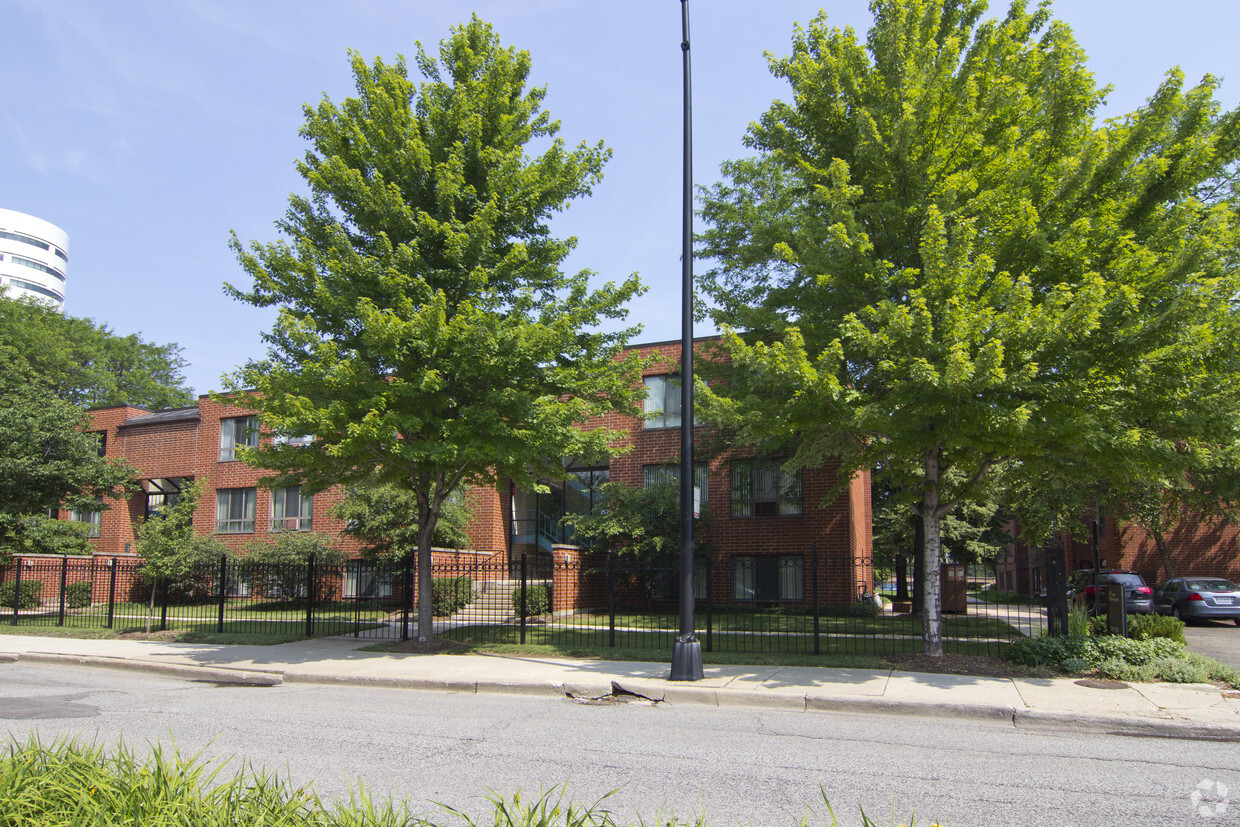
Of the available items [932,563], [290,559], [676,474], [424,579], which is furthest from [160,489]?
[932,563]

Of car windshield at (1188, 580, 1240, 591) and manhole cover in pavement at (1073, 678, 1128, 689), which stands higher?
car windshield at (1188, 580, 1240, 591)

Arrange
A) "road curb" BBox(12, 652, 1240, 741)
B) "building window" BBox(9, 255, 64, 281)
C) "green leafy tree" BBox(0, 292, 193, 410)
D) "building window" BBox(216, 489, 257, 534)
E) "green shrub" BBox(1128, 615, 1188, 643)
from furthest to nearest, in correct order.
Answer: "building window" BBox(9, 255, 64, 281)
"green leafy tree" BBox(0, 292, 193, 410)
"building window" BBox(216, 489, 257, 534)
"green shrub" BBox(1128, 615, 1188, 643)
"road curb" BBox(12, 652, 1240, 741)

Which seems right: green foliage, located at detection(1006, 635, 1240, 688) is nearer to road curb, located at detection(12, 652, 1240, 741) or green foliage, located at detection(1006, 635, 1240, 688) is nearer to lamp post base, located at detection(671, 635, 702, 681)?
road curb, located at detection(12, 652, 1240, 741)

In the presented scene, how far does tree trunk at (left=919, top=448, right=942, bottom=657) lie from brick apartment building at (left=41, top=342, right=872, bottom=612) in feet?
13.4

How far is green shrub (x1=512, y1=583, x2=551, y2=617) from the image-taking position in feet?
65.7

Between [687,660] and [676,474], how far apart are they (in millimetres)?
15193

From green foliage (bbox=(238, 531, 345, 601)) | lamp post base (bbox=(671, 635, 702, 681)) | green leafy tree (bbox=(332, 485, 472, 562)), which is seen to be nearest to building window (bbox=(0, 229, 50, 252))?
green foliage (bbox=(238, 531, 345, 601))

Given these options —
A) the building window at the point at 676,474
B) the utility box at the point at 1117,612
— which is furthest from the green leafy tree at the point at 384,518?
the utility box at the point at 1117,612

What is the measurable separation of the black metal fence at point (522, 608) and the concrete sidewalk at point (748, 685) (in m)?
2.00

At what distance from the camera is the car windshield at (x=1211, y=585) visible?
22.1 meters

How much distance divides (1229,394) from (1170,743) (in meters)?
5.04

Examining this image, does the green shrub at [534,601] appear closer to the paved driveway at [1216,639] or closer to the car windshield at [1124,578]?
the paved driveway at [1216,639]

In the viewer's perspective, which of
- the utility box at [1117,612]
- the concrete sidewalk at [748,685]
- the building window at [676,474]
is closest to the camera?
the concrete sidewalk at [748,685]

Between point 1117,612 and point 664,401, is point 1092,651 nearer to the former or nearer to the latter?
point 1117,612
